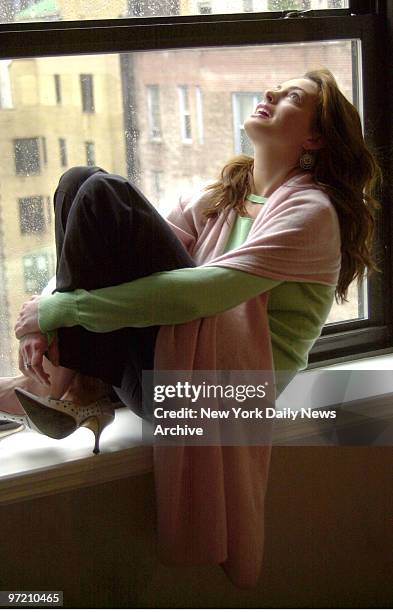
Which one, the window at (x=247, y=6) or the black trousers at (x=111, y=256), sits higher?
the window at (x=247, y=6)

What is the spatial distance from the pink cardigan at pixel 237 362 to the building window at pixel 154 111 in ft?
0.71

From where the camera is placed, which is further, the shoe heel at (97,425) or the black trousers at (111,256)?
the shoe heel at (97,425)

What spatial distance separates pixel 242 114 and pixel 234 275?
1.10 feet

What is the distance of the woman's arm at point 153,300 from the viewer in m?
1.09

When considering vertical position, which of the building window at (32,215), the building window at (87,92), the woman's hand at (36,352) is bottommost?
the woman's hand at (36,352)

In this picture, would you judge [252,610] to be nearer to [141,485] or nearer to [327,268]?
[141,485]

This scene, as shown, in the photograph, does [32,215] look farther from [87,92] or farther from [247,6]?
[247,6]

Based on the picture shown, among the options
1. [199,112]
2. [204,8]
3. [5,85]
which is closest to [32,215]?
[5,85]

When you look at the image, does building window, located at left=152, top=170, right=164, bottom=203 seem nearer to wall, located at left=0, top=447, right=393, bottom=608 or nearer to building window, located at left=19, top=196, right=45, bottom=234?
building window, located at left=19, top=196, right=45, bottom=234

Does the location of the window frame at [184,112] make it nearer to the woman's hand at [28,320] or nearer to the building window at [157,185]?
the building window at [157,185]

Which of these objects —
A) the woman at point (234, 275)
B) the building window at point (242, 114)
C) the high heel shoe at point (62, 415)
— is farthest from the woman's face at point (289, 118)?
the high heel shoe at point (62, 415)

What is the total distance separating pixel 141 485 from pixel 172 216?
398mm

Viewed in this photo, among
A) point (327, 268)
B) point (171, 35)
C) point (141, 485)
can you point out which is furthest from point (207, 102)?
point (141, 485)

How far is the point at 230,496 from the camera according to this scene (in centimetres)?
116
